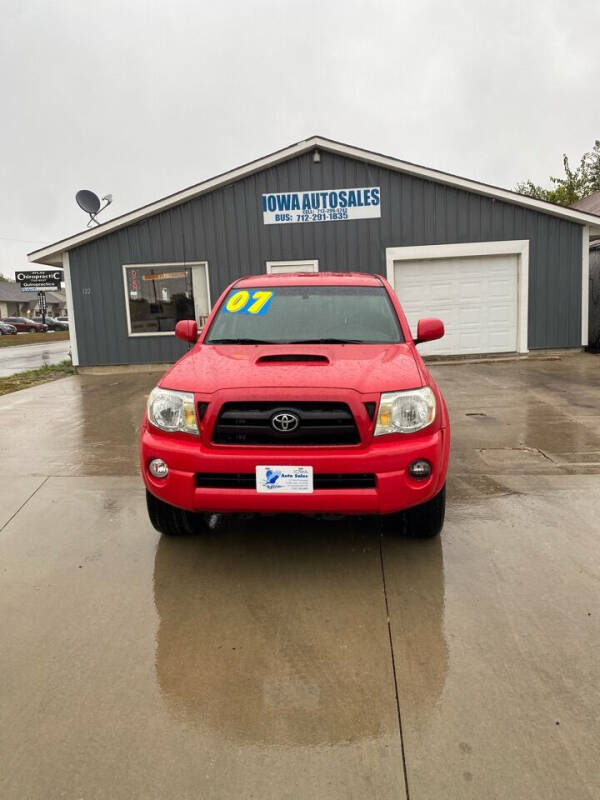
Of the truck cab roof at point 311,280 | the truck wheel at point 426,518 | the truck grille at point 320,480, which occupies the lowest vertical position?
the truck wheel at point 426,518

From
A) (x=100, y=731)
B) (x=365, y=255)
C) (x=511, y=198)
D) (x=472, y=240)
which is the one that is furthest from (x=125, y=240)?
(x=100, y=731)

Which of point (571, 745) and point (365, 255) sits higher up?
point (365, 255)

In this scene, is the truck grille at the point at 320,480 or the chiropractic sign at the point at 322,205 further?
the chiropractic sign at the point at 322,205

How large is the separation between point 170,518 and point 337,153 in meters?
11.5

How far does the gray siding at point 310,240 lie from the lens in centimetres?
1310

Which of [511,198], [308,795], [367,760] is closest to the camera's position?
[308,795]

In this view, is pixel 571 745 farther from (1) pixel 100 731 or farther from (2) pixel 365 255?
(2) pixel 365 255

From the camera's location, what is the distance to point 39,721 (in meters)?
2.11

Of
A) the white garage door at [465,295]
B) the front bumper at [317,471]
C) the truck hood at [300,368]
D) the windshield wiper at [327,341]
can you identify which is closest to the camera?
the front bumper at [317,471]

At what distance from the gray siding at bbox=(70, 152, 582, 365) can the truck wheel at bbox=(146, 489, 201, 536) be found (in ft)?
34.0

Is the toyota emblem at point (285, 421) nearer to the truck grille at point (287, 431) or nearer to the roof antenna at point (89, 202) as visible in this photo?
the truck grille at point (287, 431)

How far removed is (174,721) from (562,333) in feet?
44.0

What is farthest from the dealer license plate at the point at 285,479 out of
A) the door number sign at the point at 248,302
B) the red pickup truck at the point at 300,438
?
the door number sign at the point at 248,302

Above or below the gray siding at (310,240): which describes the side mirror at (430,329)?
below
